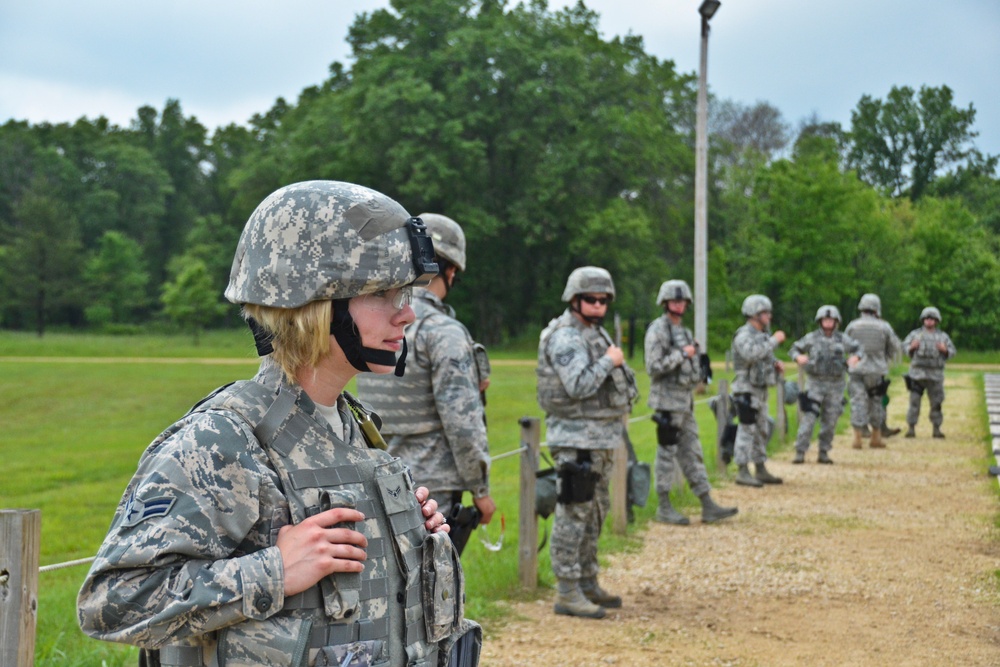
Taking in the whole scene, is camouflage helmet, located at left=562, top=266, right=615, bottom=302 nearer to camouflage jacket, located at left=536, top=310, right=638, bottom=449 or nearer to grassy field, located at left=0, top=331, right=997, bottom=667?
camouflage jacket, located at left=536, top=310, right=638, bottom=449

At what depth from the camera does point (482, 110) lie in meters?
50.0

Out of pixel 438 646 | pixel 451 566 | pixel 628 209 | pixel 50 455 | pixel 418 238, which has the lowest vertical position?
pixel 50 455

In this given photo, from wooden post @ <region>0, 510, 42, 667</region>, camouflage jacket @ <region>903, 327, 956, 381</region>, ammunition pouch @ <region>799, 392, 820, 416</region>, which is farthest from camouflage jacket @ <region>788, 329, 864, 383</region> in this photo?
wooden post @ <region>0, 510, 42, 667</region>

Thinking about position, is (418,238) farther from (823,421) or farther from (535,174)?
(535,174)

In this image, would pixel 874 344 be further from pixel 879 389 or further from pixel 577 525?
pixel 577 525

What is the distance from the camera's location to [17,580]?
3244 mm

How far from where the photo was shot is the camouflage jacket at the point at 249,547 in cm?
210

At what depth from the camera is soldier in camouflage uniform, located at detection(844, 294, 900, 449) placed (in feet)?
59.3

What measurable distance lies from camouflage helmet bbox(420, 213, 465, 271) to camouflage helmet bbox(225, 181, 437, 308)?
3.23 metres

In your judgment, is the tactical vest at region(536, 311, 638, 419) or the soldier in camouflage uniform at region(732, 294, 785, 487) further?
the soldier in camouflage uniform at region(732, 294, 785, 487)

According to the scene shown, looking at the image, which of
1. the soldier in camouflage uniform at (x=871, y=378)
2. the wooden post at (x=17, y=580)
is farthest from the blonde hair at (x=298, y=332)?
the soldier in camouflage uniform at (x=871, y=378)

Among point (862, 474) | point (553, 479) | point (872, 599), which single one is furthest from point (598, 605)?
point (862, 474)

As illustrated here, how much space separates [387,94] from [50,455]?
111 ft

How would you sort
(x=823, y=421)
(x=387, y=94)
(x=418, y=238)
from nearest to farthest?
(x=418, y=238) < (x=823, y=421) < (x=387, y=94)
